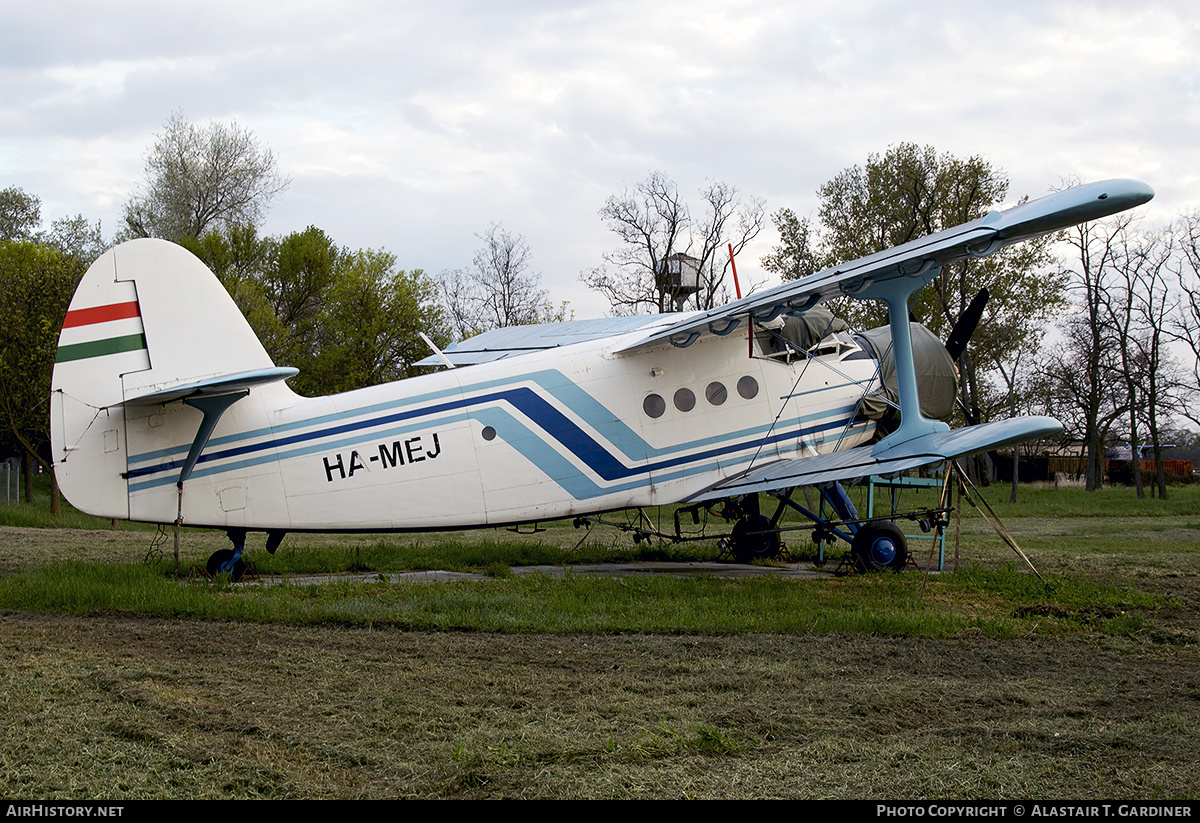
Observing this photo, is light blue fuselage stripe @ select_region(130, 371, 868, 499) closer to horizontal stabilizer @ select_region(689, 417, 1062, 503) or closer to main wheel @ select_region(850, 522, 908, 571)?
horizontal stabilizer @ select_region(689, 417, 1062, 503)

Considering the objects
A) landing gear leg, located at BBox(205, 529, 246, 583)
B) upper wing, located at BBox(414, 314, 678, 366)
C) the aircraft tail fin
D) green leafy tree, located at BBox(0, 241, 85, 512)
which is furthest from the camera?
green leafy tree, located at BBox(0, 241, 85, 512)

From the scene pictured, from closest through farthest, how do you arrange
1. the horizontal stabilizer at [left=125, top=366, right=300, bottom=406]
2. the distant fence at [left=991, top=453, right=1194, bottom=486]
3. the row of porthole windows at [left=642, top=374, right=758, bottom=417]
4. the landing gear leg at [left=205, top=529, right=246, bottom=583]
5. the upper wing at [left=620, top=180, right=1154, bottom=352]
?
1. the upper wing at [left=620, top=180, right=1154, bottom=352]
2. the horizontal stabilizer at [left=125, top=366, right=300, bottom=406]
3. the landing gear leg at [left=205, top=529, right=246, bottom=583]
4. the row of porthole windows at [left=642, top=374, right=758, bottom=417]
5. the distant fence at [left=991, top=453, right=1194, bottom=486]

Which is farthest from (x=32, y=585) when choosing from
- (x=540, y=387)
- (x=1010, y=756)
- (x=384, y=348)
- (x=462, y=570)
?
(x=384, y=348)

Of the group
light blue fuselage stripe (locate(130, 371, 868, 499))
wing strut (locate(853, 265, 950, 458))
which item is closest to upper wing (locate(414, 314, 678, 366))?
light blue fuselage stripe (locate(130, 371, 868, 499))

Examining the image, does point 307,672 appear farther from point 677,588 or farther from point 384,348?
point 384,348

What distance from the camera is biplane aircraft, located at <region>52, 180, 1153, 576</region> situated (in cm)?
1021

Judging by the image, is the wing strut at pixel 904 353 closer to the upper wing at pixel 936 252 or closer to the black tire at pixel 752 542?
the upper wing at pixel 936 252

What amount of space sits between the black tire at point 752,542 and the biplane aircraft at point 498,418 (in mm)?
A: 2347

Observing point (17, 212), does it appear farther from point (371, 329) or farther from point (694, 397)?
point (694, 397)

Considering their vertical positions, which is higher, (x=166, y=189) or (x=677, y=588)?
(x=166, y=189)

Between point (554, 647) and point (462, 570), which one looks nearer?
point (554, 647)

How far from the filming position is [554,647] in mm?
7469

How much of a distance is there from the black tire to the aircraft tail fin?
7.78 meters
